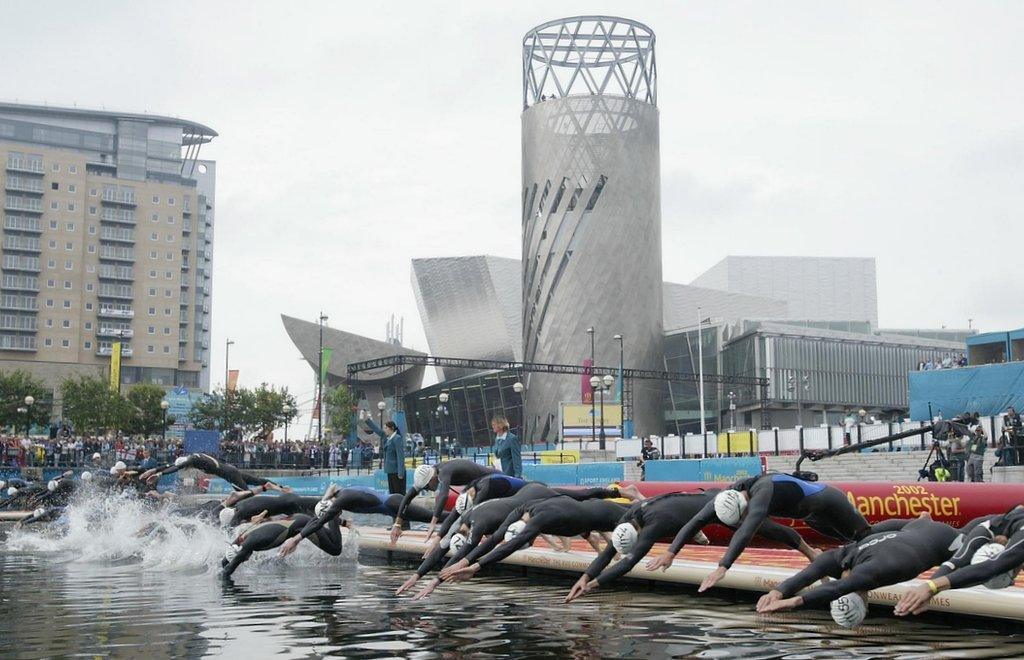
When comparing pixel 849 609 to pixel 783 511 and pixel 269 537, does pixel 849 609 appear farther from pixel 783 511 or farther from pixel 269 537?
pixel 269 537

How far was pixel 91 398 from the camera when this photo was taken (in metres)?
93.9

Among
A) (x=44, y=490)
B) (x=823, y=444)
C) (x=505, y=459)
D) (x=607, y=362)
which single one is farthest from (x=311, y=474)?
(x=607, y=362)

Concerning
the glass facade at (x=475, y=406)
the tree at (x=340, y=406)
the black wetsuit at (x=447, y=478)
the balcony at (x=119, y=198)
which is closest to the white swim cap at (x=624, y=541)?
the black wetsuit at (x=447, y=478)

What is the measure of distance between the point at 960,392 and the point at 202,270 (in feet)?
407

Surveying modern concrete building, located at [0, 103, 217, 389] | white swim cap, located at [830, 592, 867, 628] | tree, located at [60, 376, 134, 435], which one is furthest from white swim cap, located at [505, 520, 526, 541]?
modern concrete building, located at [0, 103, 217, 389]

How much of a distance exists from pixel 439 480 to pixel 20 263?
12472cm

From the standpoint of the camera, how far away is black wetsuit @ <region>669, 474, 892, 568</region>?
10289 mm

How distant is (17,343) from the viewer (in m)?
124

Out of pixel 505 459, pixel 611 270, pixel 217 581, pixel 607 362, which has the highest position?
pixel 611 270

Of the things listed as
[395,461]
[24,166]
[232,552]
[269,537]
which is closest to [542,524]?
[269,537]

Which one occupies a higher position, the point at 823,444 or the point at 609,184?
the point at 609,184

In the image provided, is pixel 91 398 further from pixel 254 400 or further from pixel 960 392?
pixel 960 392

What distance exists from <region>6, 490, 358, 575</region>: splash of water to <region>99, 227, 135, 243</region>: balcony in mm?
109009

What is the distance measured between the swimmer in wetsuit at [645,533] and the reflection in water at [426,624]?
0.58 meters
